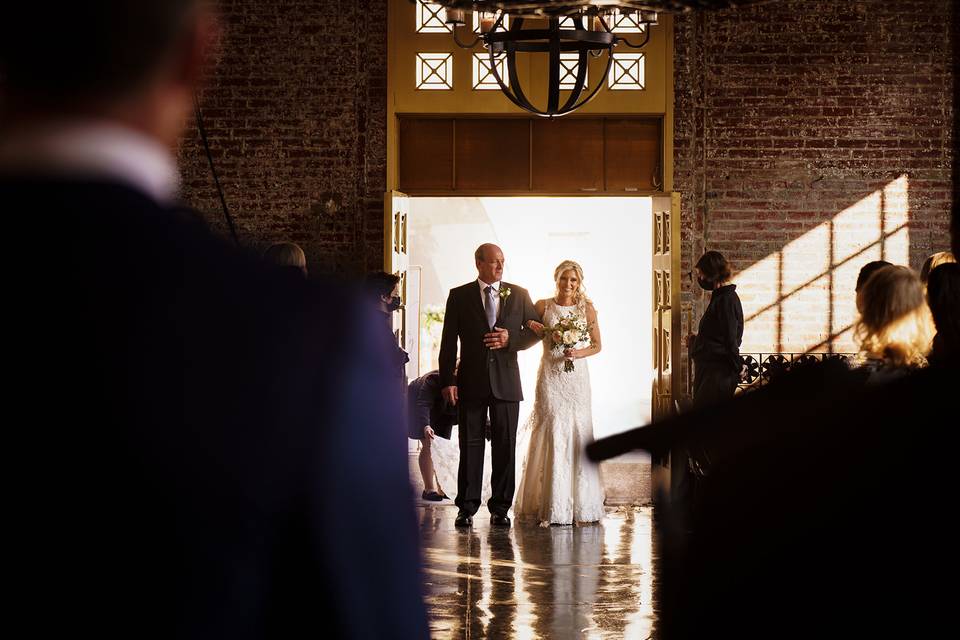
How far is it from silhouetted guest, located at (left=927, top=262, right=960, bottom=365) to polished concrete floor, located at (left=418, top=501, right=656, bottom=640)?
7.21 feet

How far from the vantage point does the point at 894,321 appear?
9.75 feet

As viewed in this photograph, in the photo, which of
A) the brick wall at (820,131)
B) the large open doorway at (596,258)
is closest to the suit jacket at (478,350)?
the brick wall at (820,131)

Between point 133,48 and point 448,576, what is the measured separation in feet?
18.9

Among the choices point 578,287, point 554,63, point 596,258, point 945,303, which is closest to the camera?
point 945,303

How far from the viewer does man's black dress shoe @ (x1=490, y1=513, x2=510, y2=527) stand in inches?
312

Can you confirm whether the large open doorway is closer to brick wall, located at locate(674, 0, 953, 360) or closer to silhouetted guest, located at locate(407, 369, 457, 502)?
brick wall, located at locate(674, 0, 953, 360)

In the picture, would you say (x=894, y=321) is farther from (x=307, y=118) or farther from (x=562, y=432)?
(x=307, y=118)

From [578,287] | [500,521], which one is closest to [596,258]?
[578,287]

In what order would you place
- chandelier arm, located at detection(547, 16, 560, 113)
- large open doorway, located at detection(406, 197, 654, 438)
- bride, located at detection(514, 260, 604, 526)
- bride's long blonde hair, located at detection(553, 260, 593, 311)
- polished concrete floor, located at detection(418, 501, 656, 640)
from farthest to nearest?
1. large open doorway, located at detection(406, 197, 654, 438)
2. bride's long blonde hair, located at detection(553, 260, 593, 311)
3. bride, located at detection(514, 260, 604, 526)
4. polished concrete floor, located at detection(418, 501, 656, 640)
5. chandelier arm, located at detection(547, 16, 560, 113)

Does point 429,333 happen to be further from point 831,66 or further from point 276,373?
point 276,373

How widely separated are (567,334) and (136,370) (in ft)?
24.4

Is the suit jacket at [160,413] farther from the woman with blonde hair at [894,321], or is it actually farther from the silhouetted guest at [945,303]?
the silhouetted guest at [945,303]

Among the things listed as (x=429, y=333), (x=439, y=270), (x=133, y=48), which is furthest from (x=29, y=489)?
(x=439, y=270)

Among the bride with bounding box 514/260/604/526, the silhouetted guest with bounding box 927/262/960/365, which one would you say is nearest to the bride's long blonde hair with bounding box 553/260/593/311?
the bride with bounding box 514/260/604/526
